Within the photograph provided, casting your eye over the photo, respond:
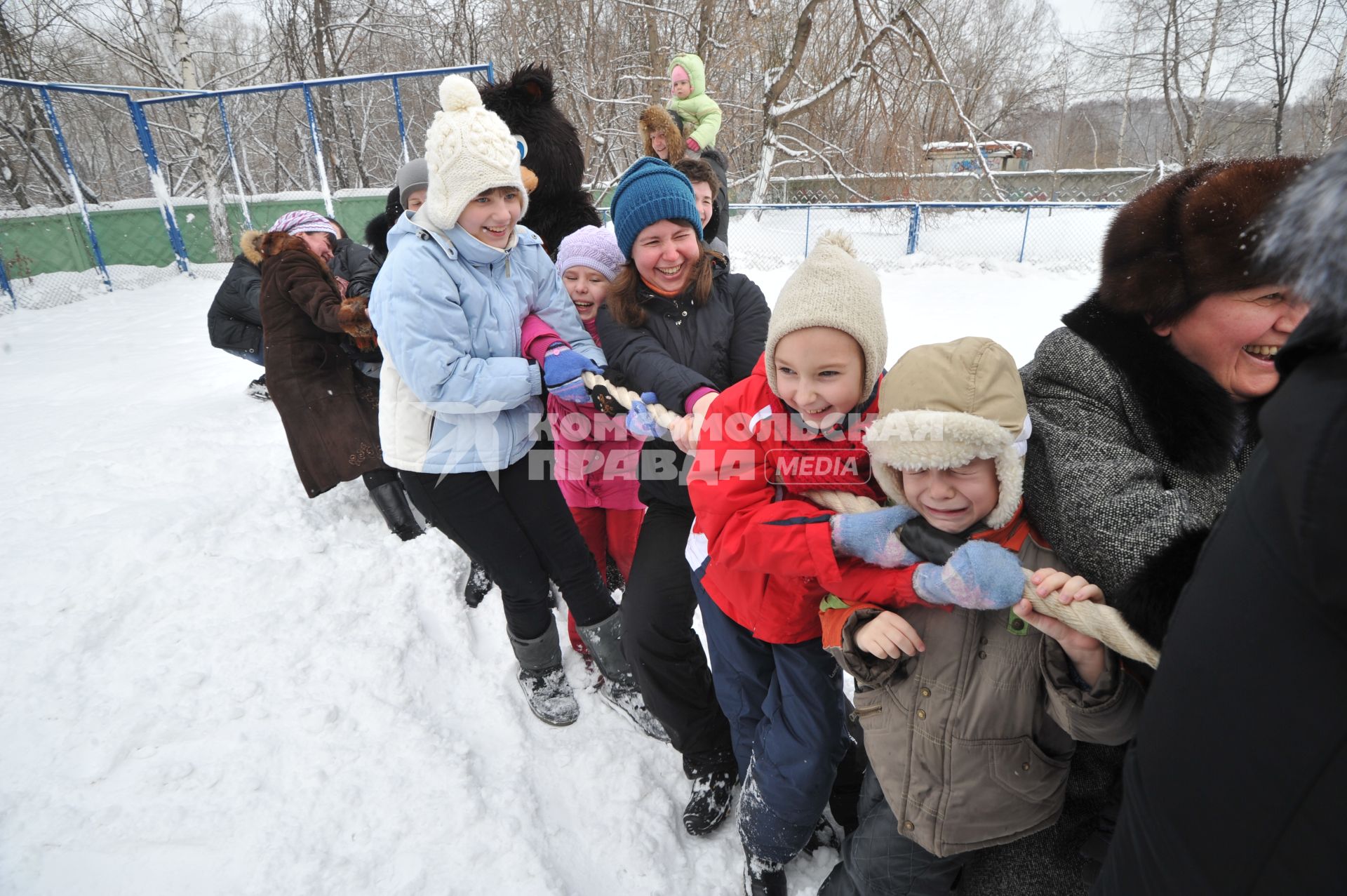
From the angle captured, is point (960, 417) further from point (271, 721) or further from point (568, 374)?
point (271, 721)

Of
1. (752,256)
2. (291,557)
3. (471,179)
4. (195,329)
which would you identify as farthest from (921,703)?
(752,256)

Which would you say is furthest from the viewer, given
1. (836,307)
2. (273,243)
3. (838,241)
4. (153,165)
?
(153,165)

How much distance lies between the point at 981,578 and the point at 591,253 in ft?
6.10

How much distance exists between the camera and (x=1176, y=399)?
1.06 metres

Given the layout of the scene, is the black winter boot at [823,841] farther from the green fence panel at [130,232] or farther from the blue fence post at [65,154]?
the green fence panel at [130,232]

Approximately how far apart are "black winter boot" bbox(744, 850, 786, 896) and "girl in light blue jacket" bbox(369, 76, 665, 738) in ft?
2.19

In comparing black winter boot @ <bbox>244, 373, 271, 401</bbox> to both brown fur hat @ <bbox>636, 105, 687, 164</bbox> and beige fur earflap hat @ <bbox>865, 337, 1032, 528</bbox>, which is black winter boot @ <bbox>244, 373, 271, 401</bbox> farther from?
beige fur earflap hat @ <bbox>865, 337, 1032, 528</bbox>

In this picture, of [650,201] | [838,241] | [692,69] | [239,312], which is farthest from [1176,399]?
[692,69]

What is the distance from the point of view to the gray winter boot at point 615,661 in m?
2.35

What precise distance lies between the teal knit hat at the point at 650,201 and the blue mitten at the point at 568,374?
0.38 m

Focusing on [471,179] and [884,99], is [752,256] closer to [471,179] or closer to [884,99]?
[884,99]

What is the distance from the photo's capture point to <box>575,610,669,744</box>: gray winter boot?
2350 millimetres

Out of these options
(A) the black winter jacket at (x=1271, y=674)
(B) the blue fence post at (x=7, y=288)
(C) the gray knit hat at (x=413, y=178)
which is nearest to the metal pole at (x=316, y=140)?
(B) the blue fence post at (x=7, y=288)

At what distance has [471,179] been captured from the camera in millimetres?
1855
